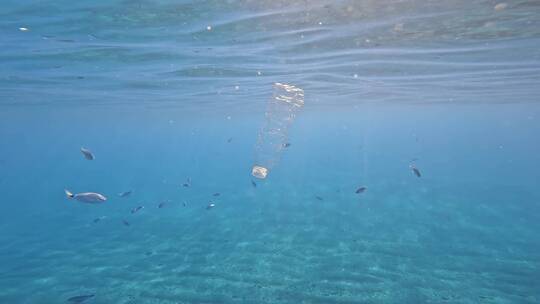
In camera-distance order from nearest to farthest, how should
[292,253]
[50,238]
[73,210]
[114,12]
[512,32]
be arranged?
1. [114,12]
2. [512,32]
3. [292,253]
4. [50,238]
5. [73,210]

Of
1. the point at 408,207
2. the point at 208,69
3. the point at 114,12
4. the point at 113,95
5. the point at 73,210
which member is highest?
the point at 114,12

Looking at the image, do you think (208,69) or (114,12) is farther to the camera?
(208,69)

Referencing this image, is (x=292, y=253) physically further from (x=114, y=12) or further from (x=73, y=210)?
(x=73, y=210)

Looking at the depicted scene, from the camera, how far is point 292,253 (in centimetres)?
1658

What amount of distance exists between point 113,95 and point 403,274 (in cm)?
2842

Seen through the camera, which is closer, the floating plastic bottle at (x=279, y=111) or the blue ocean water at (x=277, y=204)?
the blue ocean water at (x=277, y=204)

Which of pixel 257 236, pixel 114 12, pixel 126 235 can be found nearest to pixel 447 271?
pixel 257 236

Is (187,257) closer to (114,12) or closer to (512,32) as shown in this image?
(114,12)

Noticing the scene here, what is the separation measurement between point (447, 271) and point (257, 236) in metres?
9.13

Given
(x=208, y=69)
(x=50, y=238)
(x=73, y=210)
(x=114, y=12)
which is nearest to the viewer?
(x=114, y=12)

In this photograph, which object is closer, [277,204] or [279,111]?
[277,204]

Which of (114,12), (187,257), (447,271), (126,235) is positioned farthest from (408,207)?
(114,12)

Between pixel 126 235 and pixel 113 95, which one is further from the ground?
pixel 113 95

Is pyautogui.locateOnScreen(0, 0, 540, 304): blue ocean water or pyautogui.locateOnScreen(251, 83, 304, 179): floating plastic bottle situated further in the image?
pyautogui.locateOnScreen(251, 83, 304, 179): floating plastic bottle
